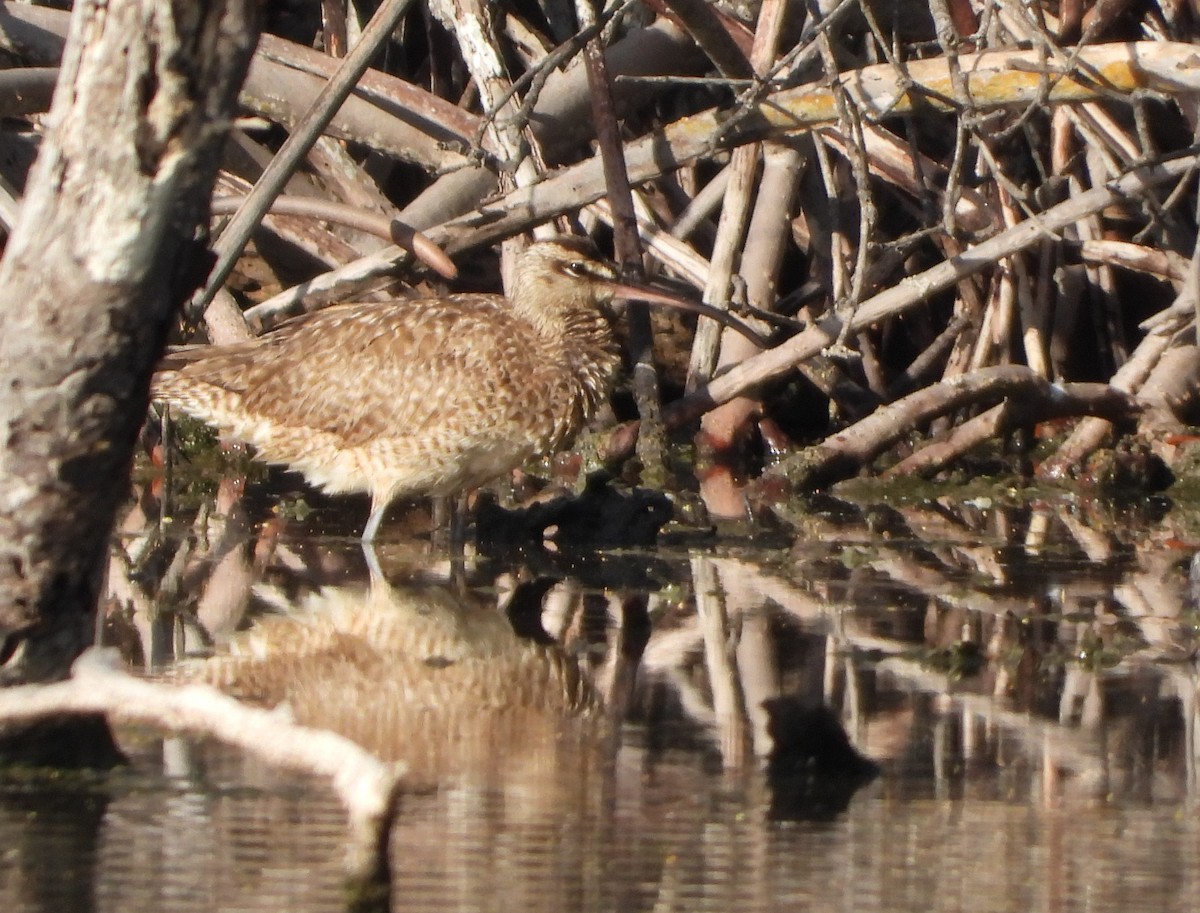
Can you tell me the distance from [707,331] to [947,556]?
2.15 metres

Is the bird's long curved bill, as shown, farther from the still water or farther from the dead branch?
the still water

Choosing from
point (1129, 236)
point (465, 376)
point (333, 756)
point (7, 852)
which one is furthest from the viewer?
point (1129, 236)

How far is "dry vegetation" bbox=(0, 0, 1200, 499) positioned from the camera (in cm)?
769

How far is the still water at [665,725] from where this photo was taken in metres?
3.13

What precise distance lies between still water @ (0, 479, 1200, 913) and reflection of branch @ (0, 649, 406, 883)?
0.46 ft

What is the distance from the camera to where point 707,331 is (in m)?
8.45

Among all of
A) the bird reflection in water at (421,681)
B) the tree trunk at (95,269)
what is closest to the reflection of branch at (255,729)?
the tree trunk at (95,269)

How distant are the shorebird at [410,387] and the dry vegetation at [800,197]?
0.70 m

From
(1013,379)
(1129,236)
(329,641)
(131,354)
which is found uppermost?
(1129,236)

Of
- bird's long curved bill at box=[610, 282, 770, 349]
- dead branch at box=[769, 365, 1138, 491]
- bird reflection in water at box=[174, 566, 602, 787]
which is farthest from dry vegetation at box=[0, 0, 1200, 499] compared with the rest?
bird reflection in water at box=[174, 566, 602, 787]

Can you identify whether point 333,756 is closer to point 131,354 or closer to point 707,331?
point 131,354

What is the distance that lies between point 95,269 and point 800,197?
236 inches

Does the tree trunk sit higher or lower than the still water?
higher

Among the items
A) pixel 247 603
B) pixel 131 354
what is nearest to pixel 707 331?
pixel 247 603
